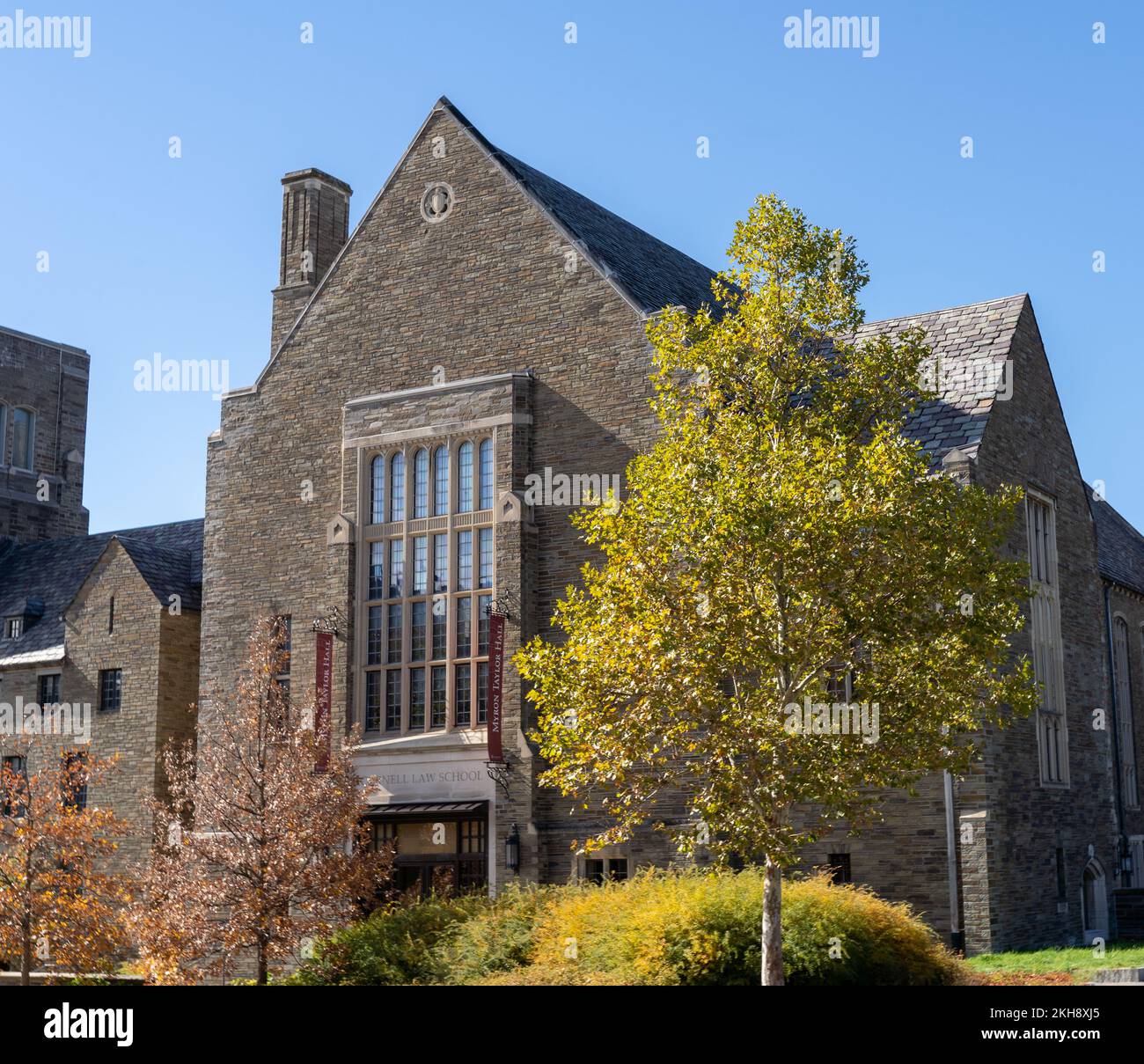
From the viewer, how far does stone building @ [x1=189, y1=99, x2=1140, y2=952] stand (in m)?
29.0

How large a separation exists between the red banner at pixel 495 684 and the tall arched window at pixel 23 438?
32.8 meters

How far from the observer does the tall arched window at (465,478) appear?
105 ft

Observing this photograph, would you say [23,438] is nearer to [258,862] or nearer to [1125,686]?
[258,862]

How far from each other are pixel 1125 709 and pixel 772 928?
21674 millimetres

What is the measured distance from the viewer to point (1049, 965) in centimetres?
2330

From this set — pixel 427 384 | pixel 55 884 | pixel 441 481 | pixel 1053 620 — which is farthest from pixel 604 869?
pixel 1053 620

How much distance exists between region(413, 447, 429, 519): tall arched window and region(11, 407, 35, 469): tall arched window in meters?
29.5

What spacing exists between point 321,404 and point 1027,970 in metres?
20.1

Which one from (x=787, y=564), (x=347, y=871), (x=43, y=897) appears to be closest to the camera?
(x=787, y=564)

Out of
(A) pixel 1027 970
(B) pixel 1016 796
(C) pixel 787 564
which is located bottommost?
(A) pixel 1027 970

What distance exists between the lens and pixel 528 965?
2356cm
